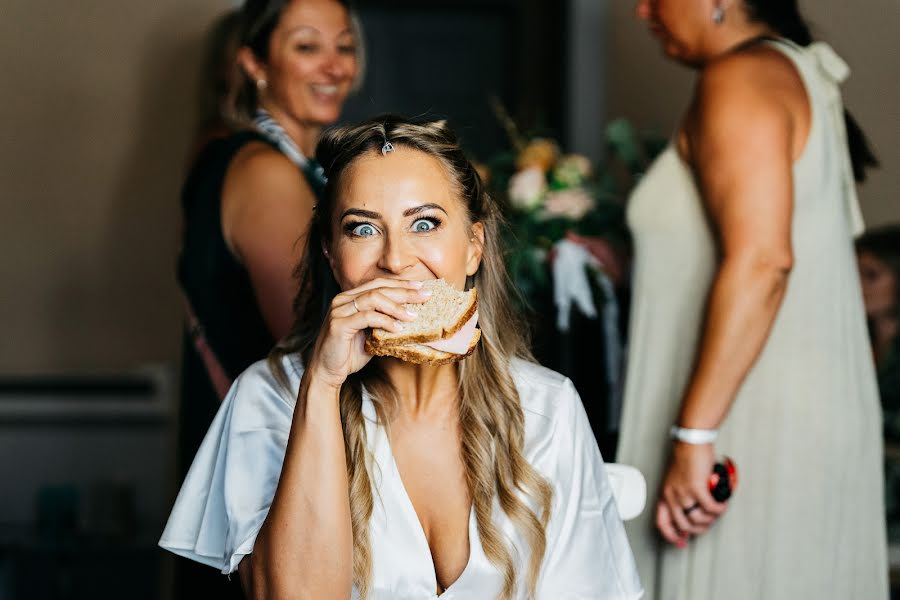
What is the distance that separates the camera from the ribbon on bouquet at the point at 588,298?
2789mm

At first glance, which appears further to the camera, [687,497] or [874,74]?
[874,74]

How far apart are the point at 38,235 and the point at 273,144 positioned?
245 cm

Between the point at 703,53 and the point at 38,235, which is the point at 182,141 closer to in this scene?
the point at 38,235

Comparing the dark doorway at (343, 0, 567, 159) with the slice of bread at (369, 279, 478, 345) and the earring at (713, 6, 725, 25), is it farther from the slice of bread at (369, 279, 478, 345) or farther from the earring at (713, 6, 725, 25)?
the slice of bread at (369, 279, 478, 345)

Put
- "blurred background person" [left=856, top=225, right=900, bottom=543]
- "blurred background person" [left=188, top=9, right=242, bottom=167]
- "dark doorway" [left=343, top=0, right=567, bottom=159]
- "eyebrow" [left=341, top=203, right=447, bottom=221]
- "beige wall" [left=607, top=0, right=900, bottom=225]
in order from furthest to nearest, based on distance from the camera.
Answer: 1. "dark doorway" [left=343, top=0, right=567, bottom=159]
2. "beige wall" [left=607, top=0, right=900, bottom=225]
3. "blurred background person" [left=856, top=225, right=900, bottom=543]
4. "blurred background person" [left=188, top=9, right=242, bottom=167]
5. "eyebrow" [left=341, top=203, right=447, bottom=221]

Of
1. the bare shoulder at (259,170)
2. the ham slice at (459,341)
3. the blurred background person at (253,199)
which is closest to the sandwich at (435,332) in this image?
the ham slice at (459,341)

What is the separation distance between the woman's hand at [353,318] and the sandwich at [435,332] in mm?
18

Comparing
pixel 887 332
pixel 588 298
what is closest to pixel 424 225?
pixel 588 298

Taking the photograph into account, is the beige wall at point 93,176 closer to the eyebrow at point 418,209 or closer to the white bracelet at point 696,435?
the white bracelet at point 696,435

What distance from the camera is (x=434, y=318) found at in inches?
55.7

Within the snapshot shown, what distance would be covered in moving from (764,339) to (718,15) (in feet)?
2.20

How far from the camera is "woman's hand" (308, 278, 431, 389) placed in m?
1.38

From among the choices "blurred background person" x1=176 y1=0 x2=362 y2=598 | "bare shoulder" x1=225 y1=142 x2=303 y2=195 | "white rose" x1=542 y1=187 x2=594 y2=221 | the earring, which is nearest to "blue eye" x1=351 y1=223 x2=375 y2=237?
"blurred background person" x1=176 y1=0 x2=362 y2=598

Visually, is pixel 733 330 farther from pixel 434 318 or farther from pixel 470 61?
pixel 470 61
